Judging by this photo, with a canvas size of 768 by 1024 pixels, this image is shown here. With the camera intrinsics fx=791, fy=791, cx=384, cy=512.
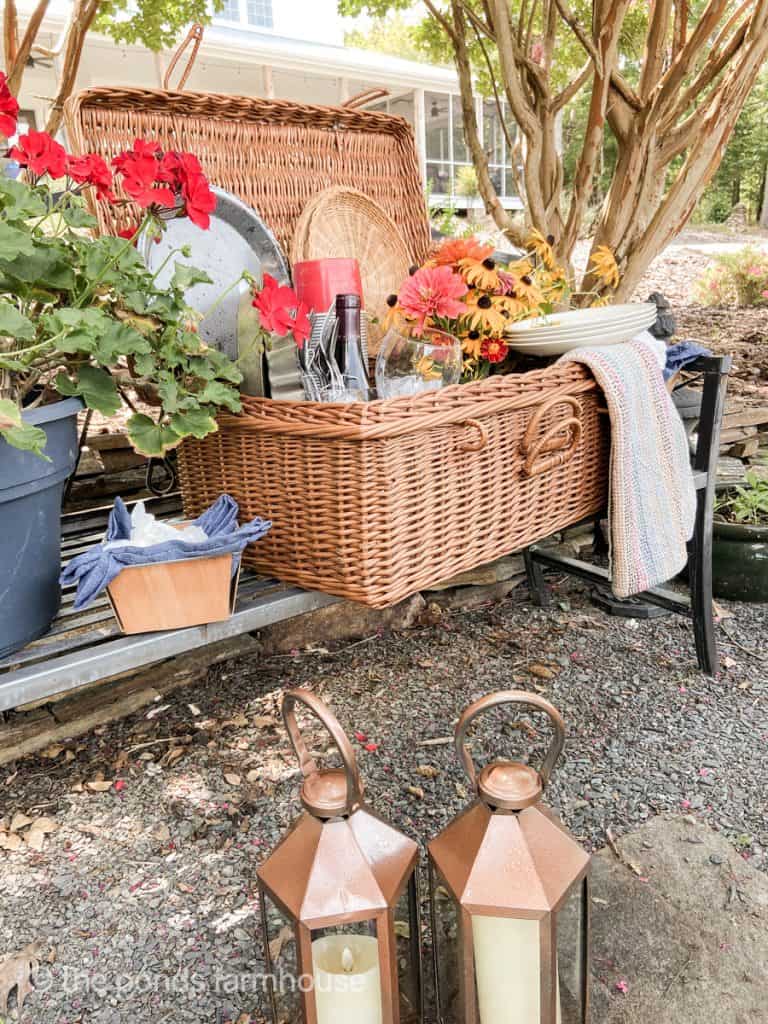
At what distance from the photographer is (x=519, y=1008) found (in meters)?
0.87

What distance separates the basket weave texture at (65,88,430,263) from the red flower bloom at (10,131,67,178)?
359 mm

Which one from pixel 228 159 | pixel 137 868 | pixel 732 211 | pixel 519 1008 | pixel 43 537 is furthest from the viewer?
pixel 732 211

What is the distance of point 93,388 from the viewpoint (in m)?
1.06

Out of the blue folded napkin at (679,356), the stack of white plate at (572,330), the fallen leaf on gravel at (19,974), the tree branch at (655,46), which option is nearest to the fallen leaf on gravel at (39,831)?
the fallen leaf on gravel at (19,974)

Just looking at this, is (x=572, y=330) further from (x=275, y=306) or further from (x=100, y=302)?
(x=100, y=302)

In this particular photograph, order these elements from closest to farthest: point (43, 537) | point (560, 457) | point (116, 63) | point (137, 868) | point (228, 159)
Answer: point (43, 537), point (137, 868), point (560, 457), point (228, 159), point (116, 63)

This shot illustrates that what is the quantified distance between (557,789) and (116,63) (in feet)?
29.1

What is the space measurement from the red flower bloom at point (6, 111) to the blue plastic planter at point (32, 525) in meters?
0.34

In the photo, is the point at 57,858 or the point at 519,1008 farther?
the point at 57,858

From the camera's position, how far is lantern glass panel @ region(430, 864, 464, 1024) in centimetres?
88

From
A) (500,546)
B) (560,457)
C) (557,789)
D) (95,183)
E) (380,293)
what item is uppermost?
(95,183)

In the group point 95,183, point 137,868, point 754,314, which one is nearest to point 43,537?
point 95,183

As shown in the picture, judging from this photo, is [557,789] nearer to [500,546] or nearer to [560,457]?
[500,546]

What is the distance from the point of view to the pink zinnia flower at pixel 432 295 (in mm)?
1306
